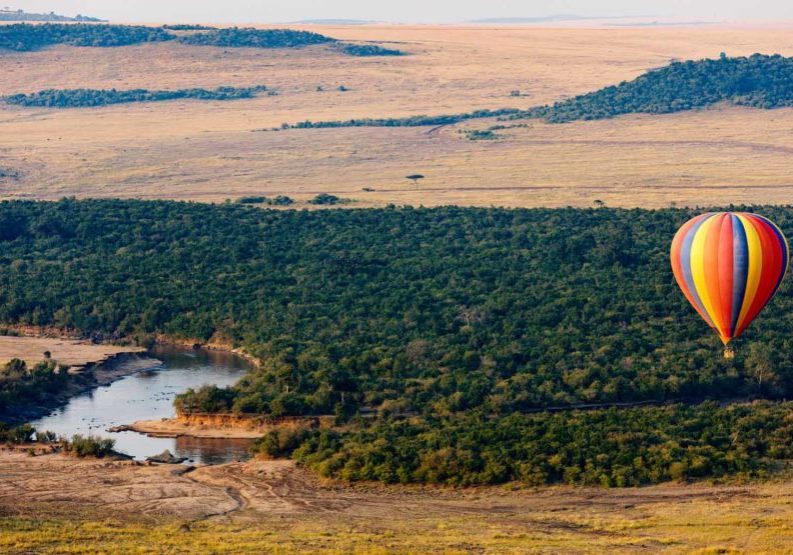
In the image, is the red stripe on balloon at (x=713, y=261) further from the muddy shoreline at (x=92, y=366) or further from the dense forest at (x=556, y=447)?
the muddy shoreline at (x=92, y=366)

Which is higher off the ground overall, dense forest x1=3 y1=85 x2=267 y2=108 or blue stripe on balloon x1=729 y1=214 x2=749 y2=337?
blue stripe on balloon x1=729 y1=214 x2=749 y2=337

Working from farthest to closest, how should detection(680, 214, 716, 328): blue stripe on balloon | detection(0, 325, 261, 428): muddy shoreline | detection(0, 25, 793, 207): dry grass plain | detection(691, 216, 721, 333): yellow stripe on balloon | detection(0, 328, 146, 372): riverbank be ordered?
detection(0, 25, 793, 207): dry grass plain → detection(0, 328, 146, 372): riverbank → detection(0, 325, 261, 428): muddy shoreline → detection(680, 214, 716, 328): blue stripe on balloon → detection(691, 216, 721, 333): yellow stripe on balloon

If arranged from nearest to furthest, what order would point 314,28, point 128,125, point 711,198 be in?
point 711,198
point 128,125
point 314,28

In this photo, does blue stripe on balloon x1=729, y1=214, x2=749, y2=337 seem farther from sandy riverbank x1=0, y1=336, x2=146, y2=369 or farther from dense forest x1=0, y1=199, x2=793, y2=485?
sandy riverbank x1=0, y1=336, x2=146, y2=369

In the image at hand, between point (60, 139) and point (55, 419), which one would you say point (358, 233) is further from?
point (60, 139)

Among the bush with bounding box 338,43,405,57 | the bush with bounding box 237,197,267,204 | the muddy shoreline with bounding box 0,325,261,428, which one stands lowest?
the muddy shoreline with bounding box 0,325,261,428

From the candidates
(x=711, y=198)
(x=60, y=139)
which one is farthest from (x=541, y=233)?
(x=60, y=139)

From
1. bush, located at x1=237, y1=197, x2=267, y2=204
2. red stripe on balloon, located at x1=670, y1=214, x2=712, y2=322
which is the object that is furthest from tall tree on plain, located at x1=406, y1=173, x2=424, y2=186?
red stripe on balloon, located at x1=670, y1=214, x2=712, y2=322
